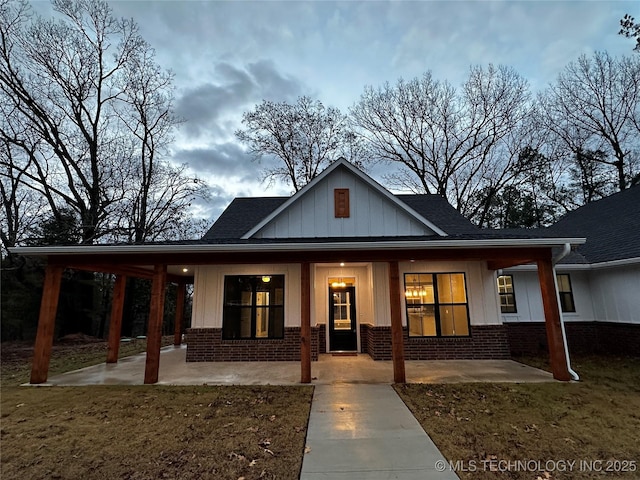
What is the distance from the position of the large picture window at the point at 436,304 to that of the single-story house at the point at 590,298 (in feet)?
7.00

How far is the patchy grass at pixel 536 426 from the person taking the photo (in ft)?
9.73

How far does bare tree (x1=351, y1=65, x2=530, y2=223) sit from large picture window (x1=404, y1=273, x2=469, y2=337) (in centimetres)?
1164

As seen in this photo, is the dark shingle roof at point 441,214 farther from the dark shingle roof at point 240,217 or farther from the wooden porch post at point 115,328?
the wooden porch post at point 115,328

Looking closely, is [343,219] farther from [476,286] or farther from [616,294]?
[616,294]

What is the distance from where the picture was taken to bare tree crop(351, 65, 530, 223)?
653 inches

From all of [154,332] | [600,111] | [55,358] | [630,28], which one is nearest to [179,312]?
[55,358]

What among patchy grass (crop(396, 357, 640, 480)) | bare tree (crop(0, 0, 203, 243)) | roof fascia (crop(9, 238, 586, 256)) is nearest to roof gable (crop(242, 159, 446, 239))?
roof fascia (crop(9, 238, 586, 256))

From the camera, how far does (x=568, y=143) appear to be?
697 inches

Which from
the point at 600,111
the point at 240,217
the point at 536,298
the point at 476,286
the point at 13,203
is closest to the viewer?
the point at 476,286

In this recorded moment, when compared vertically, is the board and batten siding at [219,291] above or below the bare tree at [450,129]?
below

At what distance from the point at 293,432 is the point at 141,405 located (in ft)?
8.86

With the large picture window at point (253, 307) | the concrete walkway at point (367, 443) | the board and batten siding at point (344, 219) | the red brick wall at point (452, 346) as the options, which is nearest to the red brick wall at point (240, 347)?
the large picture window at point (253, 307)

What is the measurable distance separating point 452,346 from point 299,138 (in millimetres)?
15382

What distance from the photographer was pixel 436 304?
322 inches
